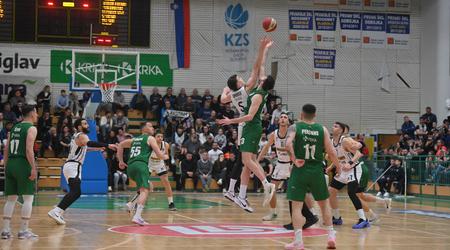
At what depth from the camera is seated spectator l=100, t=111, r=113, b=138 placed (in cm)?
2638

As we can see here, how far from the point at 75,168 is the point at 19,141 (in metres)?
2.66

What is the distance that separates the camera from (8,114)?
26359mm

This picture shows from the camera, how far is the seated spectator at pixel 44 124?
86.4 ft

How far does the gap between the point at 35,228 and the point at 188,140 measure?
48.1 feet

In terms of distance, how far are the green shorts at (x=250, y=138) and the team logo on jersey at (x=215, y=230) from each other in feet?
4.76

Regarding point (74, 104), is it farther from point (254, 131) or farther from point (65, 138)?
point (254, 131)

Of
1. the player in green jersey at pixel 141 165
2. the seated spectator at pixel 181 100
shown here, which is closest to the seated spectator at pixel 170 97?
the seated spectator at pixel 181 100

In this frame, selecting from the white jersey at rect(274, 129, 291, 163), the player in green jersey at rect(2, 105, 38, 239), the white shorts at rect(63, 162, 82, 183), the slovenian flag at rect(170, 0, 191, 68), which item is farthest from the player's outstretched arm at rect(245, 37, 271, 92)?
the slovenian flag at rect(170, 0, 191, 68)

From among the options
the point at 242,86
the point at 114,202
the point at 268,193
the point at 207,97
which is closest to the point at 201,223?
the point at 268,193

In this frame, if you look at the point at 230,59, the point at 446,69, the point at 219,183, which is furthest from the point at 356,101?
the point at 219,183

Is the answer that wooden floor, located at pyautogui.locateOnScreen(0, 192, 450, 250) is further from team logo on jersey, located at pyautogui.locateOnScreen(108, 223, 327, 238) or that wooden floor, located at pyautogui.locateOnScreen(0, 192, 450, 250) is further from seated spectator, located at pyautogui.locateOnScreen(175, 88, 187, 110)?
seated spectator, located at pyautogui.locateOnScreen(175, 88, 187, 110)

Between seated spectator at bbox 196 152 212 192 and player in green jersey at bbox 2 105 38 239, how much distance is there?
15.2 meters

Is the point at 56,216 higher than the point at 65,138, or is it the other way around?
the point at 65,138

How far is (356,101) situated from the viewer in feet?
112
